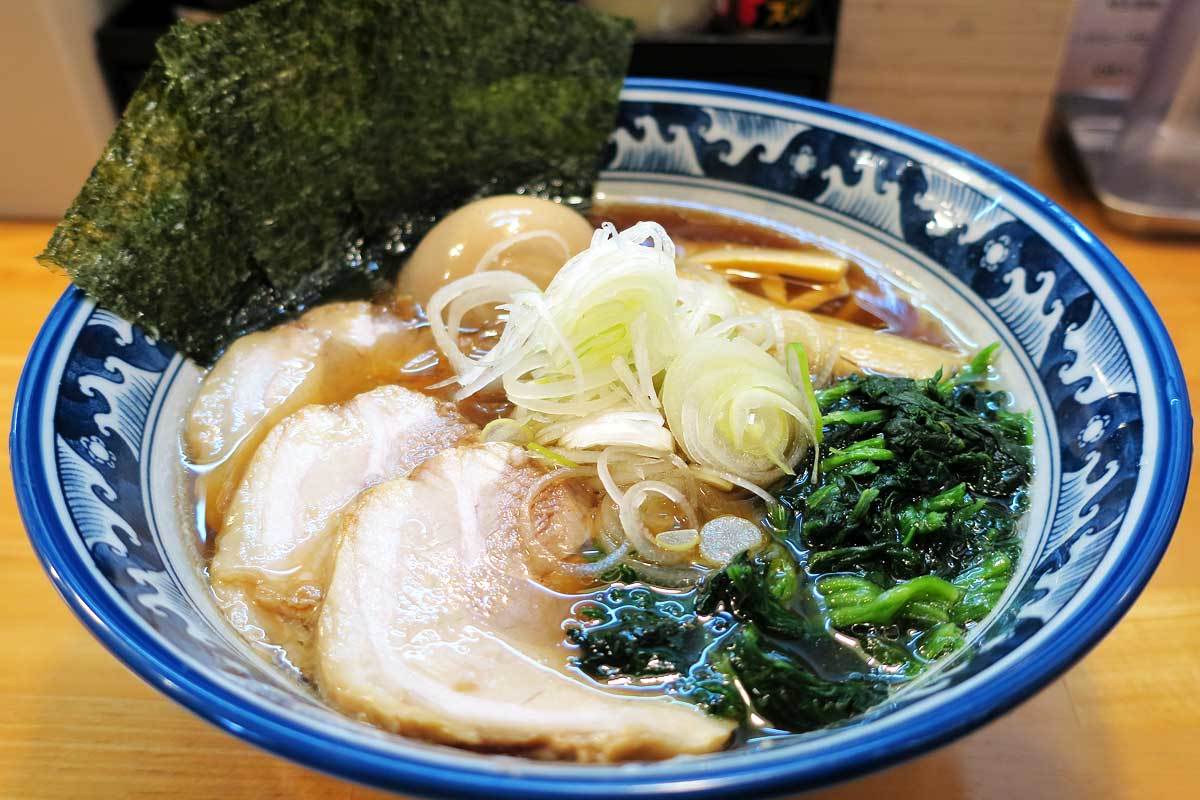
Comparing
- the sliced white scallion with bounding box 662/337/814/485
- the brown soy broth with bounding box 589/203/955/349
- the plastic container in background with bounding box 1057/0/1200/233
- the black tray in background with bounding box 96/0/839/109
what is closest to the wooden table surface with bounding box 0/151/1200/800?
the sliced white scallion with bounding box 662/337/814/485

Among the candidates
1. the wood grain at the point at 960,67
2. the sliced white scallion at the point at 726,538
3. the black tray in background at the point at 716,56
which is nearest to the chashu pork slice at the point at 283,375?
the sliced white scallion at the point at 726,538

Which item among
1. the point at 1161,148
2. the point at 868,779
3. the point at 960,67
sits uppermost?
the point at 960,67

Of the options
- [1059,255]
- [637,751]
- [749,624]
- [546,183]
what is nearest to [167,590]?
[637,751]

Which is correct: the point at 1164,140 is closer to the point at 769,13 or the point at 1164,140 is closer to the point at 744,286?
the point at 769,13

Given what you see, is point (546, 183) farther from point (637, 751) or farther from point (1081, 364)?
point (637, 751)

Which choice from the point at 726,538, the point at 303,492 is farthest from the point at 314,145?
the point at 726,538

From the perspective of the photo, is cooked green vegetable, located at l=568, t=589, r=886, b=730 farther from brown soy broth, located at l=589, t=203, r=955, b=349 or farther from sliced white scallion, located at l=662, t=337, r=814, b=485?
brown soy broth, located at l=589, t=203, r=955, b=349
